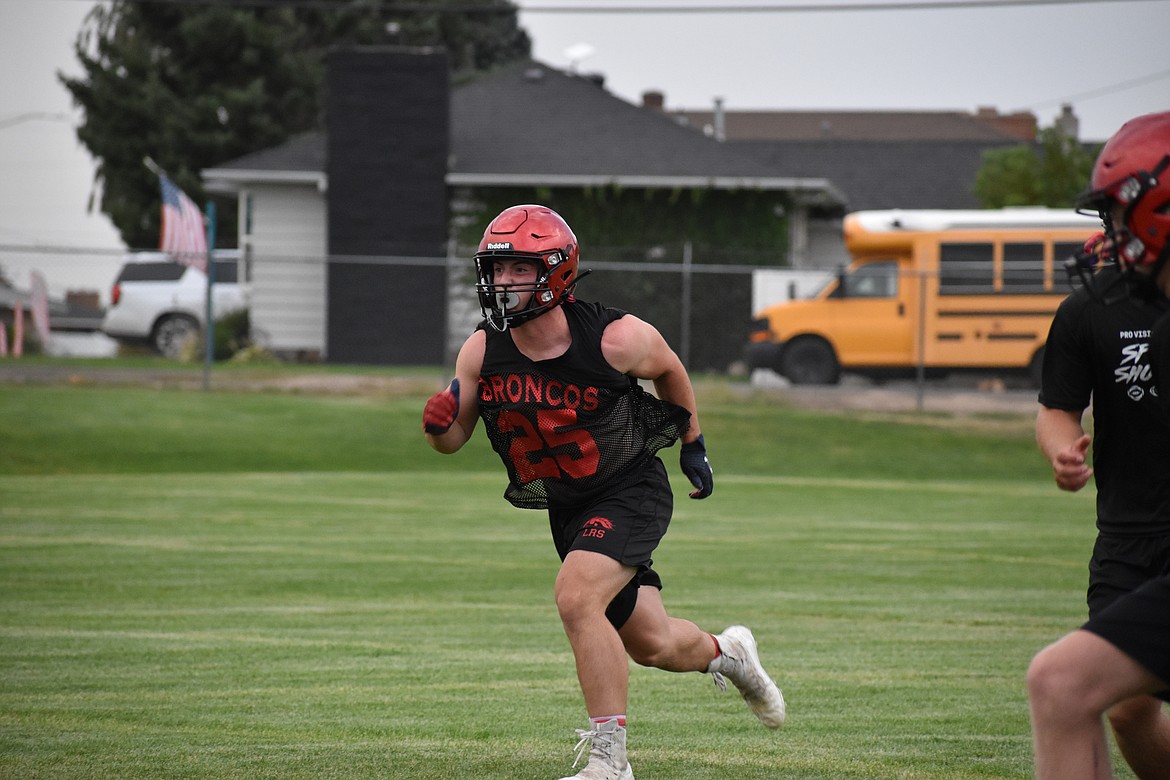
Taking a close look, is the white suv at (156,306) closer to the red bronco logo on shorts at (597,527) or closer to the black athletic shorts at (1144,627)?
the red bronco logo on shorts at (597,527)

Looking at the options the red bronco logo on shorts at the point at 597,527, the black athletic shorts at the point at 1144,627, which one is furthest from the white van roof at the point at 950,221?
the black athletic shorts at the point at 1144,627

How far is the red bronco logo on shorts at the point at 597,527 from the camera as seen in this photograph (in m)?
5.27

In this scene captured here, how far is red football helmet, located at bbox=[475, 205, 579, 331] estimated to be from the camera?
5.30m

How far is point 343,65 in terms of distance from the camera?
103 ft

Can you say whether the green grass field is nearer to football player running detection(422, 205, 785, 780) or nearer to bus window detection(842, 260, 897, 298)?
football player running detection(422, 205, 785, 780)

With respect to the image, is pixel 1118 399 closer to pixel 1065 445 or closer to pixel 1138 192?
pixel 1065 445

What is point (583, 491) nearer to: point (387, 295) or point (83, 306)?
point (83, 306)

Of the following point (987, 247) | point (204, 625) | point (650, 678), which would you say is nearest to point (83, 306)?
point (987, 247)

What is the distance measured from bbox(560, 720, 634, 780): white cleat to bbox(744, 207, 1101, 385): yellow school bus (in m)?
20.1

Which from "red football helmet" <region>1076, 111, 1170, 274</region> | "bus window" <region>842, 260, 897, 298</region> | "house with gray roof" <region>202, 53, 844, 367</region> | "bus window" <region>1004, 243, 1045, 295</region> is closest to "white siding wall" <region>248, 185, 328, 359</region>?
"house with gray roof" <region>202, 53, 844, 367</region>

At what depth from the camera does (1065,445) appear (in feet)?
14.6

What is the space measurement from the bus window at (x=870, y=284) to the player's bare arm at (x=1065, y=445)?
20866 mm

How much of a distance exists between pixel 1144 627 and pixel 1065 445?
45.5 inches

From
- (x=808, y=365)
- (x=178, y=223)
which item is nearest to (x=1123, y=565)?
(x=808, y=365)
